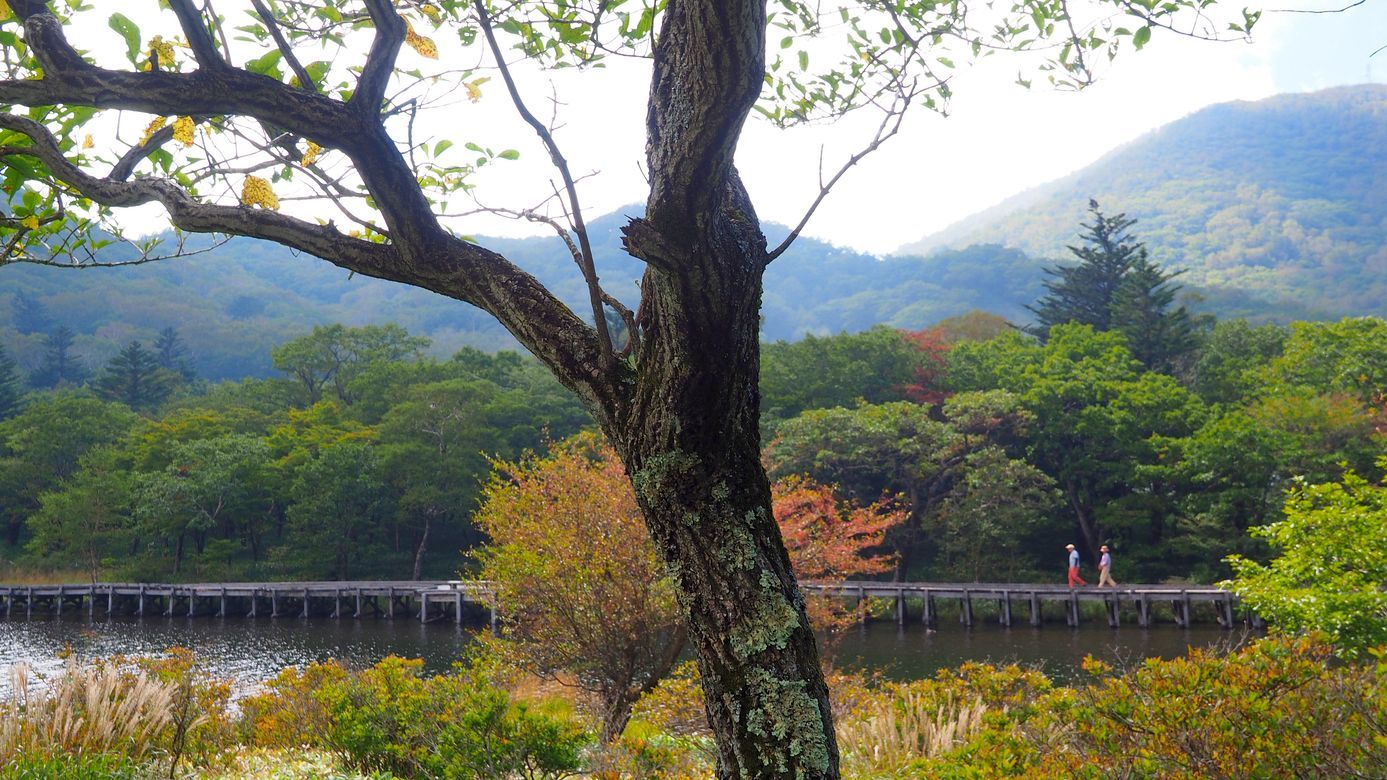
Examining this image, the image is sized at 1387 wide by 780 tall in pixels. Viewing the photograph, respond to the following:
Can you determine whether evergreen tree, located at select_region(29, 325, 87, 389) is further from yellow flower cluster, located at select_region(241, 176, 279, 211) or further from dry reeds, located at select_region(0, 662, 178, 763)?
yellow flower cluster, located at select_region(241, 176, 279, 211)

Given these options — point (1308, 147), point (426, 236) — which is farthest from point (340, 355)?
point (1308, 147)

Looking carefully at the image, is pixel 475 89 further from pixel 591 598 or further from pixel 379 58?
pixel 591 598

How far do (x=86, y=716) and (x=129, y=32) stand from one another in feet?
14.6

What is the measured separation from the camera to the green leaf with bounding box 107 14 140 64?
217 cm

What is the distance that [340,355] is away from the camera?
41.8 metres

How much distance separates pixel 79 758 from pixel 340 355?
129 feet

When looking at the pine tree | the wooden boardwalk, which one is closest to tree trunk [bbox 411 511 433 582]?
the wooden boardwalk

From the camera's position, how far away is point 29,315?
67.2 m

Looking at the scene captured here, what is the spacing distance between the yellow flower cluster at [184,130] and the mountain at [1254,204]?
62263 mm

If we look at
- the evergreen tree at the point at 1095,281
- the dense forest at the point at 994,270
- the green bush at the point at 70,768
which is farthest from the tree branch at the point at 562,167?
the dense forest at the point at 994,270

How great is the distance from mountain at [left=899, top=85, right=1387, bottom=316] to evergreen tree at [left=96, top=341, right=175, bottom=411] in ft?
188

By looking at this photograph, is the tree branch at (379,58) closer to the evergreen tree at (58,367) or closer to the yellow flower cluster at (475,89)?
the yellow flower cluster at (475,89)

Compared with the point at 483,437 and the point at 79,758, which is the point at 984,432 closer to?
the point at 483,437

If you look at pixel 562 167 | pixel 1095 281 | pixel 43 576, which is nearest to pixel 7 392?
pixel 43 576
